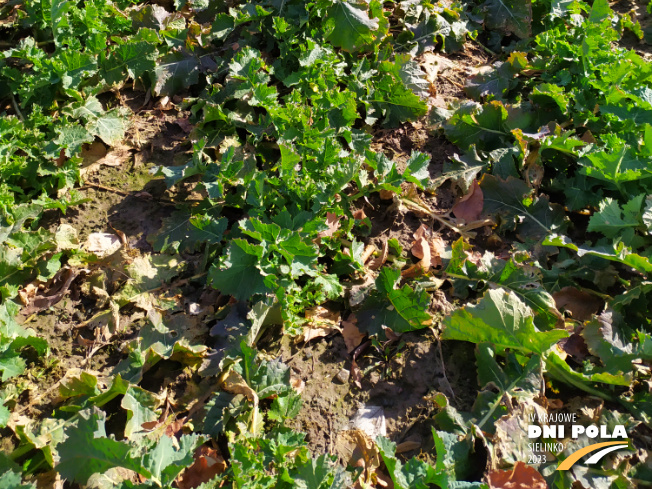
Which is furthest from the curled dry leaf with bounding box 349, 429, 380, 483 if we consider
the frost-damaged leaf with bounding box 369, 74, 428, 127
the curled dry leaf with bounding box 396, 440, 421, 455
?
the frost-damaged leaf with bounding box 369, 74, 428, 127

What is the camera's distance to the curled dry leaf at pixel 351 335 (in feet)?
9.37

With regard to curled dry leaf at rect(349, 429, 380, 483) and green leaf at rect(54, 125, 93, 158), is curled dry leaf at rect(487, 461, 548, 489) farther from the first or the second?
green leaf at rect(54, 125, 93, 158)

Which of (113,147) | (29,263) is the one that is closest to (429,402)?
(29,263)

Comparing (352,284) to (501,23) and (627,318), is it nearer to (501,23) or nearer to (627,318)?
(627,318)

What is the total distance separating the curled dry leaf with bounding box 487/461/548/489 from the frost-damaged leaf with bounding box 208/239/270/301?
1.33 metres

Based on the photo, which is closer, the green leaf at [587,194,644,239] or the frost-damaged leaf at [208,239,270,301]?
the frost-damaged leaf at [208,239,270,301]

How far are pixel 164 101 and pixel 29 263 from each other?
5.07 ft

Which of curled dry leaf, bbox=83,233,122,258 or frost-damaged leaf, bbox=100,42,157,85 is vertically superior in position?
frost-damaged leaf, bbox=100,42,157,85

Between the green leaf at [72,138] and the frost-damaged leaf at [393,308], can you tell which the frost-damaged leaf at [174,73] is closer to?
the green leaf at [72,138]

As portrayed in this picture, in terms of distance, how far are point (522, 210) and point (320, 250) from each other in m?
1.24

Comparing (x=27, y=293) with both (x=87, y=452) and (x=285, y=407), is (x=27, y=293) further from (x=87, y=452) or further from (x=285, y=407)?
(x=285, y=407)

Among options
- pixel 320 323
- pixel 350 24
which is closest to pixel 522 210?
pixel 320 323

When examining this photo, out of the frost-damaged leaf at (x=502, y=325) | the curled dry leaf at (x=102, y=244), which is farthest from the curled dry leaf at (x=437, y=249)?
the curled dry leaf at (x=102, y=244)

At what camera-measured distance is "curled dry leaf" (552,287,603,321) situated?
2.90m
